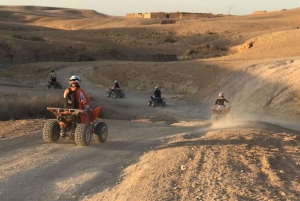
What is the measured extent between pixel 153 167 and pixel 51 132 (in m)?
3.66

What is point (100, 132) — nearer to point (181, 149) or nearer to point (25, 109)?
point (181, 149)

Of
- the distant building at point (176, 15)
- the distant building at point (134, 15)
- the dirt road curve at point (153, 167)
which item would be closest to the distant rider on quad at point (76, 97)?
the dirt road curve at point (153, 167)

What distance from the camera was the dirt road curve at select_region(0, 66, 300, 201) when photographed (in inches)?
291

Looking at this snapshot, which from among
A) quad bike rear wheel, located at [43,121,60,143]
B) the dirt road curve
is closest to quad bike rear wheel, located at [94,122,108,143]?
the dirt road curve

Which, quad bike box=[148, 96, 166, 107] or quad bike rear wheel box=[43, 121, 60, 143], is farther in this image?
quad bike box=[148, 96, 166, 107]

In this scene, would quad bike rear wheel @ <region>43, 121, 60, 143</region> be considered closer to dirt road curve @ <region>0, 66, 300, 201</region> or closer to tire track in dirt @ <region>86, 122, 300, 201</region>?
dirt road curve @ <region>0, 66, 300, 201</region>

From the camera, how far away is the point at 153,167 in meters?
8.95

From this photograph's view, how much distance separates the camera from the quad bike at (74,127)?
1114 centimetres

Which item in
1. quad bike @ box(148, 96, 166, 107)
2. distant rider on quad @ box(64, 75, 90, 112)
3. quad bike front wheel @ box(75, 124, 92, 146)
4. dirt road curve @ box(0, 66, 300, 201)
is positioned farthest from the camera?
quad bike @ box(148, 96, 166, 107)

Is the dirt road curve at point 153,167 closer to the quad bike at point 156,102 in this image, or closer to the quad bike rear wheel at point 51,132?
the quad bike rear wheel at point 51,132

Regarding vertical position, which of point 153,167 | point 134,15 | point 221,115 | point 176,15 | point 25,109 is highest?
point 134,15

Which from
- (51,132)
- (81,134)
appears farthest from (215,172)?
(51,132)

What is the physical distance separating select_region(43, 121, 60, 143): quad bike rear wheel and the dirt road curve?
19cm

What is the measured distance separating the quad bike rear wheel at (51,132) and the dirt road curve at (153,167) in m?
0.19
